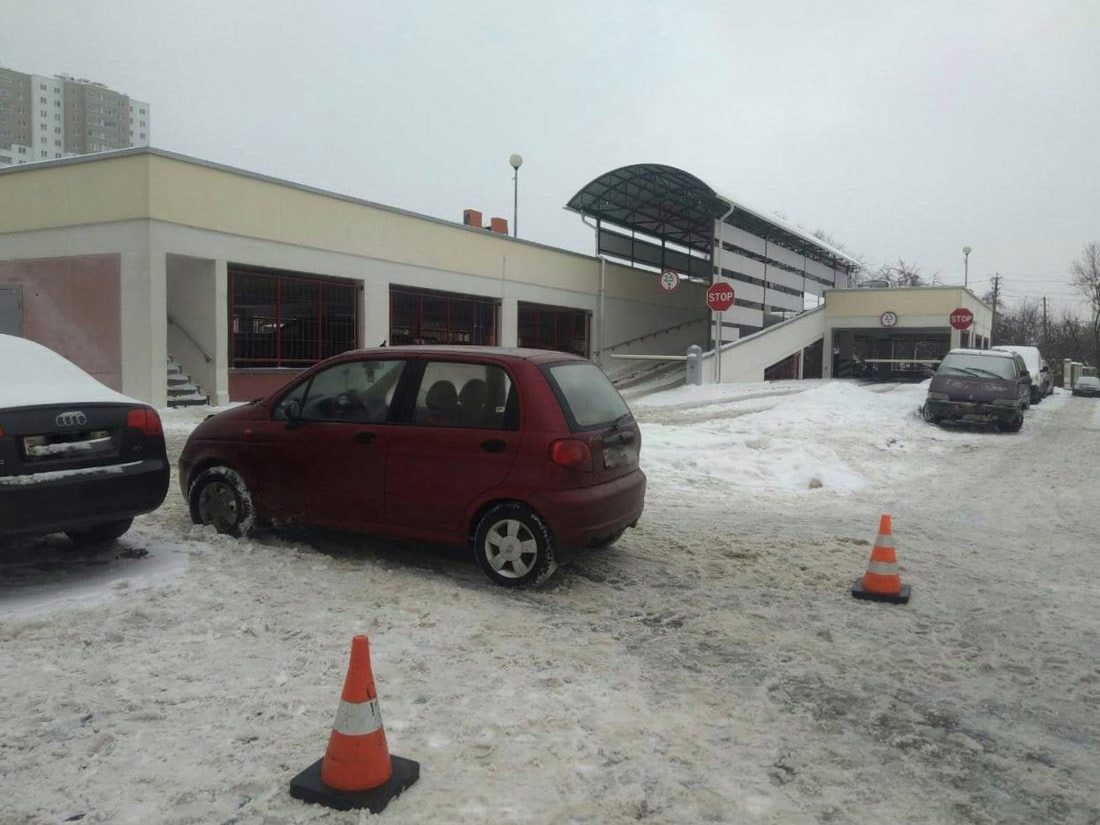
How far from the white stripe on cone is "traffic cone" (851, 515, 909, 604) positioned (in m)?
4.01

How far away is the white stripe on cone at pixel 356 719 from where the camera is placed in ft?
10.3

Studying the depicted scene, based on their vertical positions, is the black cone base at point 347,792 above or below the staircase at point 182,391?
below

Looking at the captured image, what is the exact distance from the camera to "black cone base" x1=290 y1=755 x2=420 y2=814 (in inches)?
121

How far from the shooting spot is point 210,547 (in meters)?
6.50

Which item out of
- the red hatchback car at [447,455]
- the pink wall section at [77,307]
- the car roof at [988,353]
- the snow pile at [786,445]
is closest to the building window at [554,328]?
the snow pile at [786,445]

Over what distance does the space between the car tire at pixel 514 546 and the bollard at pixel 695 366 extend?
20738 mm

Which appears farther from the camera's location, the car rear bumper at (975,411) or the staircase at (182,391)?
the staircase at (182,391)

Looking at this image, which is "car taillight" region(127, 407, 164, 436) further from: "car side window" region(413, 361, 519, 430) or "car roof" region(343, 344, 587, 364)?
"car side window" region(413, 361, 519, 430)

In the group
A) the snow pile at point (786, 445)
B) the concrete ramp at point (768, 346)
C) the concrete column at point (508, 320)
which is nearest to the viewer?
the snow pile at point (786, 445)

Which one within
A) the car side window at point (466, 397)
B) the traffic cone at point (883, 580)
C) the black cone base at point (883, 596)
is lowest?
the black cone base at point (883, 596)

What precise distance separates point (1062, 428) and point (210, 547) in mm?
19839

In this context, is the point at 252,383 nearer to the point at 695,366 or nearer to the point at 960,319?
the point at 695,366

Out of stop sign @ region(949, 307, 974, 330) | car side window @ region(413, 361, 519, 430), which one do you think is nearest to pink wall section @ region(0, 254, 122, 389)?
car side window @ region(413, 361, 519, 430)

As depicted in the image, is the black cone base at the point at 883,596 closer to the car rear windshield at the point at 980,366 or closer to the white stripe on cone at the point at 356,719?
the white stripe on cone at the point at 356,719
